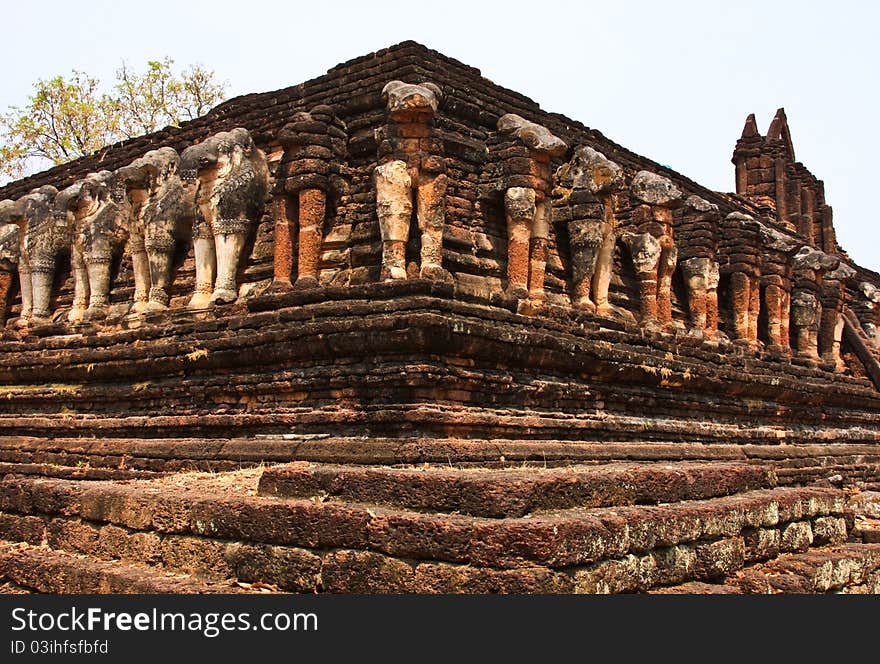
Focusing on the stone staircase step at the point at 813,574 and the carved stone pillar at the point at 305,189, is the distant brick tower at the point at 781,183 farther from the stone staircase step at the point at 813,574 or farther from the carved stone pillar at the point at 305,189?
the stone staircase step at the point at 813,574

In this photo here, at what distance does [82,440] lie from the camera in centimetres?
1005

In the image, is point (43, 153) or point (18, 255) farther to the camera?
point (43, 153)

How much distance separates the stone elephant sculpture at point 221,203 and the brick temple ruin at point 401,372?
3 centimetres

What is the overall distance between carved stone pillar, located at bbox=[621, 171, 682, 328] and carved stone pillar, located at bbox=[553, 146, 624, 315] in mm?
1353

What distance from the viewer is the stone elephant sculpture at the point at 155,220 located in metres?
11.1

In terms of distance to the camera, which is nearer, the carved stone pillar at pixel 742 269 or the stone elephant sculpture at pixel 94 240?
the stone elephant sculpture at pixel 94 240

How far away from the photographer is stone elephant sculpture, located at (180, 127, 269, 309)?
10172 mm

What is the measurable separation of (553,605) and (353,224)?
239 inches

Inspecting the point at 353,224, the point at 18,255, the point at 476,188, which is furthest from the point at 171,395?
the point at 18,255

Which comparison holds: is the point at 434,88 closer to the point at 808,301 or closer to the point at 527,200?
the point at 527,200

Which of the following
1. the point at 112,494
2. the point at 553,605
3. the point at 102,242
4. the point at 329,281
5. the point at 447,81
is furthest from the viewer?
the point at 102,242

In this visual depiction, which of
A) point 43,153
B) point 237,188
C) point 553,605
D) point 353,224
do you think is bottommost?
point 553,605

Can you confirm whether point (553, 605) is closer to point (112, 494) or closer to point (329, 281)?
point (112, 494)

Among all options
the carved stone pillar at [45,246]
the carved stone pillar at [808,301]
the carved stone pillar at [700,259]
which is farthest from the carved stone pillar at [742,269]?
the carved stone pillar at [45,246]
